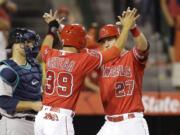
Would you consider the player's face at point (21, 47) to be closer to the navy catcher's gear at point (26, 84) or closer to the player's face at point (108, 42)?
the navy catcher's gear at point (26, 84)

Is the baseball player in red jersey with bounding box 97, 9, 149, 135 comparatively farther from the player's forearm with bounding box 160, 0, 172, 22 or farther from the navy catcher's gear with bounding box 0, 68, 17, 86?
the player's forearm with bounding box 160, 0, 172, 22

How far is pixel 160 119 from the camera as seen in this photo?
414 inches

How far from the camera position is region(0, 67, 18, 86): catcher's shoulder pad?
6719mm

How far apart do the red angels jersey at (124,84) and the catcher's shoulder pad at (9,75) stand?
905mm

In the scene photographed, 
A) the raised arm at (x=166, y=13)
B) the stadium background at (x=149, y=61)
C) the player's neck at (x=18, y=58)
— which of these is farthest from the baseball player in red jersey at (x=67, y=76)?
the raised arm at (x=166, y=13)

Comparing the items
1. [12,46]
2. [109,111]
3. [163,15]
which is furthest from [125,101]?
[163,15]

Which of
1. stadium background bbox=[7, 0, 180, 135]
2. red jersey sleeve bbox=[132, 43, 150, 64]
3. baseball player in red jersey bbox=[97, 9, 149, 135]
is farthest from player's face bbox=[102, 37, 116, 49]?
stadium background bbox=[7, 0, 180, 135]

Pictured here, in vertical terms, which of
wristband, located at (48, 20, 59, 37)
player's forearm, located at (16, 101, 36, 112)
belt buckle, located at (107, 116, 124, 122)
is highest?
wristband, located at (48, 20, 59, 37)

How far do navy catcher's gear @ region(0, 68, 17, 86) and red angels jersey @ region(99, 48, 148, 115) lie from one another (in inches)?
35.8

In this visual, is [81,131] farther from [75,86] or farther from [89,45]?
[75,86]

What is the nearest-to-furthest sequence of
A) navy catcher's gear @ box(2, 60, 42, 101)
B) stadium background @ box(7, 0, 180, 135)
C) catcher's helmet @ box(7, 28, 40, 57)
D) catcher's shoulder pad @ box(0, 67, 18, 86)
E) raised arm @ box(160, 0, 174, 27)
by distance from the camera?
catcher's shoulder pad @ box(0, 67, 18, 86)
navy catcher's gear @ box(2, 60, 42, 101)
catcher's helmet @ box(7, 28, 40, 57)
stadium background @ box(7, 0, 180, 135)
raised arm @ box(160, 0, 174, 27)

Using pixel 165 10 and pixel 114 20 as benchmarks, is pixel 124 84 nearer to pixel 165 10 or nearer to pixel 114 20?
pixel 165 10

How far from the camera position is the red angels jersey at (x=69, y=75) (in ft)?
21.4

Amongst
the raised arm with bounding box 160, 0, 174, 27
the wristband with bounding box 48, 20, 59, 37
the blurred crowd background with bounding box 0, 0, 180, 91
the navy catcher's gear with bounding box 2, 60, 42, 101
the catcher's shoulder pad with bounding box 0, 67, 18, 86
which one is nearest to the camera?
the catcher's shoulder pad with bounding box 0, 67, 18, 86
